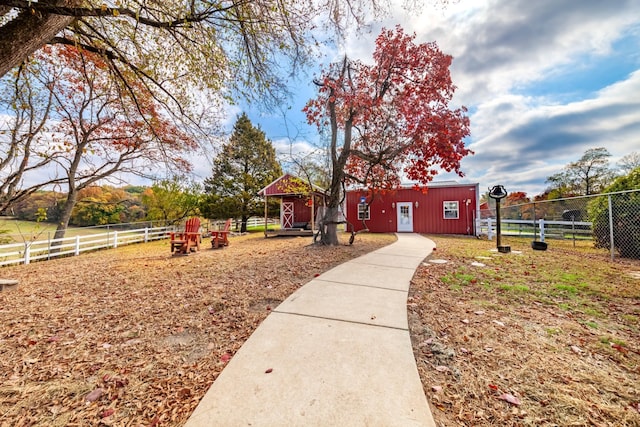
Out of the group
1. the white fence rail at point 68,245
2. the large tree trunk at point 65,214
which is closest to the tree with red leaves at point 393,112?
the white fence rail at point 68,245

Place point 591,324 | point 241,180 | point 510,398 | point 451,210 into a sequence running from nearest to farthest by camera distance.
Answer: point 510,398 < point 591,324 < point 451,210 < point 241,180

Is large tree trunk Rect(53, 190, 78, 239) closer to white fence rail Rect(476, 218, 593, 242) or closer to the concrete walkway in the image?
the concrete walkway

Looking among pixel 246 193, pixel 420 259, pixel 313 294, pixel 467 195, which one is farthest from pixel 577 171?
pixel 313 294

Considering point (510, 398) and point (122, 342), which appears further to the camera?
point (122, 342)

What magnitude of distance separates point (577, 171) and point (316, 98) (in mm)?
31837

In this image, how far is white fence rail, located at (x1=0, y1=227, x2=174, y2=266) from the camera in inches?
312

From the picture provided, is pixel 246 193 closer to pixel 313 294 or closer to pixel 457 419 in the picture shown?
pixel 313 294

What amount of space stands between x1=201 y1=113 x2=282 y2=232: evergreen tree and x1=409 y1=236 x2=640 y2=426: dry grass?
17.8 m

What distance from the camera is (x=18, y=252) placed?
7824 millimetres

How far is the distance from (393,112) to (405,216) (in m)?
9.42

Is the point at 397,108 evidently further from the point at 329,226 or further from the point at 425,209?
the point at 425,209

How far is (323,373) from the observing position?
185 centimetres

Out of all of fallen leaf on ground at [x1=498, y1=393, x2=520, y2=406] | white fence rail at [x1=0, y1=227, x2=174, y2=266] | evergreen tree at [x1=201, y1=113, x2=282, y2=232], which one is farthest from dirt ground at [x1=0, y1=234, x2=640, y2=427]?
evergreen tree at [x1=201, y1=113, x2=282, y2=232]

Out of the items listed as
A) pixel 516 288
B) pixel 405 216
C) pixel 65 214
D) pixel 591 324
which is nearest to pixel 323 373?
pixel 591 324
